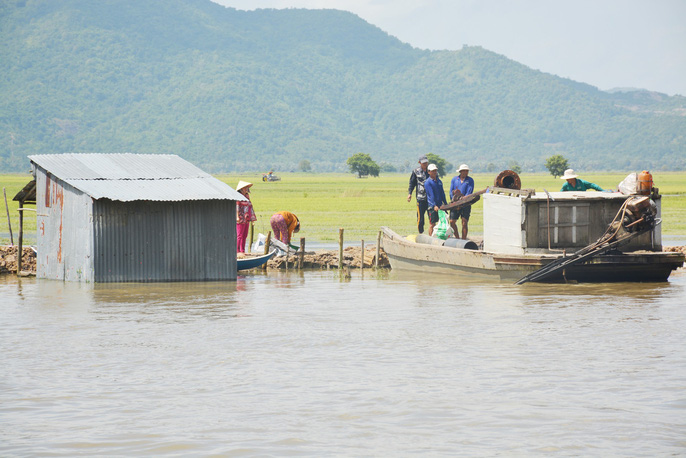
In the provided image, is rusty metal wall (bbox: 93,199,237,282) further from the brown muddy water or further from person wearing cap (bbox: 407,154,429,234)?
person wearing cap (bbox: 407,154,429,234)

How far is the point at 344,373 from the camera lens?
11.7 meters

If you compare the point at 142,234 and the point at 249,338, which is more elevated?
the point at 142,234

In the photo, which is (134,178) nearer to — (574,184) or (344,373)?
(574,184)

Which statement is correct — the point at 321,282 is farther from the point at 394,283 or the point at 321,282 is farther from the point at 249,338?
the point at 249,338

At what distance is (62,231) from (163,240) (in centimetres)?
219

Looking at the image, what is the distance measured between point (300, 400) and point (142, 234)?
10515mm

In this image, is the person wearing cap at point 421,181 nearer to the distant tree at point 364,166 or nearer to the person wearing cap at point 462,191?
the person wearing cap at point 462,191

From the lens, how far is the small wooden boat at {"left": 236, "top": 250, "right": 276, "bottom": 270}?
21.7m

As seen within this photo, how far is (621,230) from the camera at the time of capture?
19109 mm

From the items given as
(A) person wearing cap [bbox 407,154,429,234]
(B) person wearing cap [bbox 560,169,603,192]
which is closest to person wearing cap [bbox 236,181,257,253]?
(A) person wearing cap [bbox 407,154,429,234]

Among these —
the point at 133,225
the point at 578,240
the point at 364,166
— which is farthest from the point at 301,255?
the point at 364,166

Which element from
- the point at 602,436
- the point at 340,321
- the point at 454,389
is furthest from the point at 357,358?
the point at 602,436

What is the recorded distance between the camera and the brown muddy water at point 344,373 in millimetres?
8945

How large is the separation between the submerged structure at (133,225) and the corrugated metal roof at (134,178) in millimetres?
21
